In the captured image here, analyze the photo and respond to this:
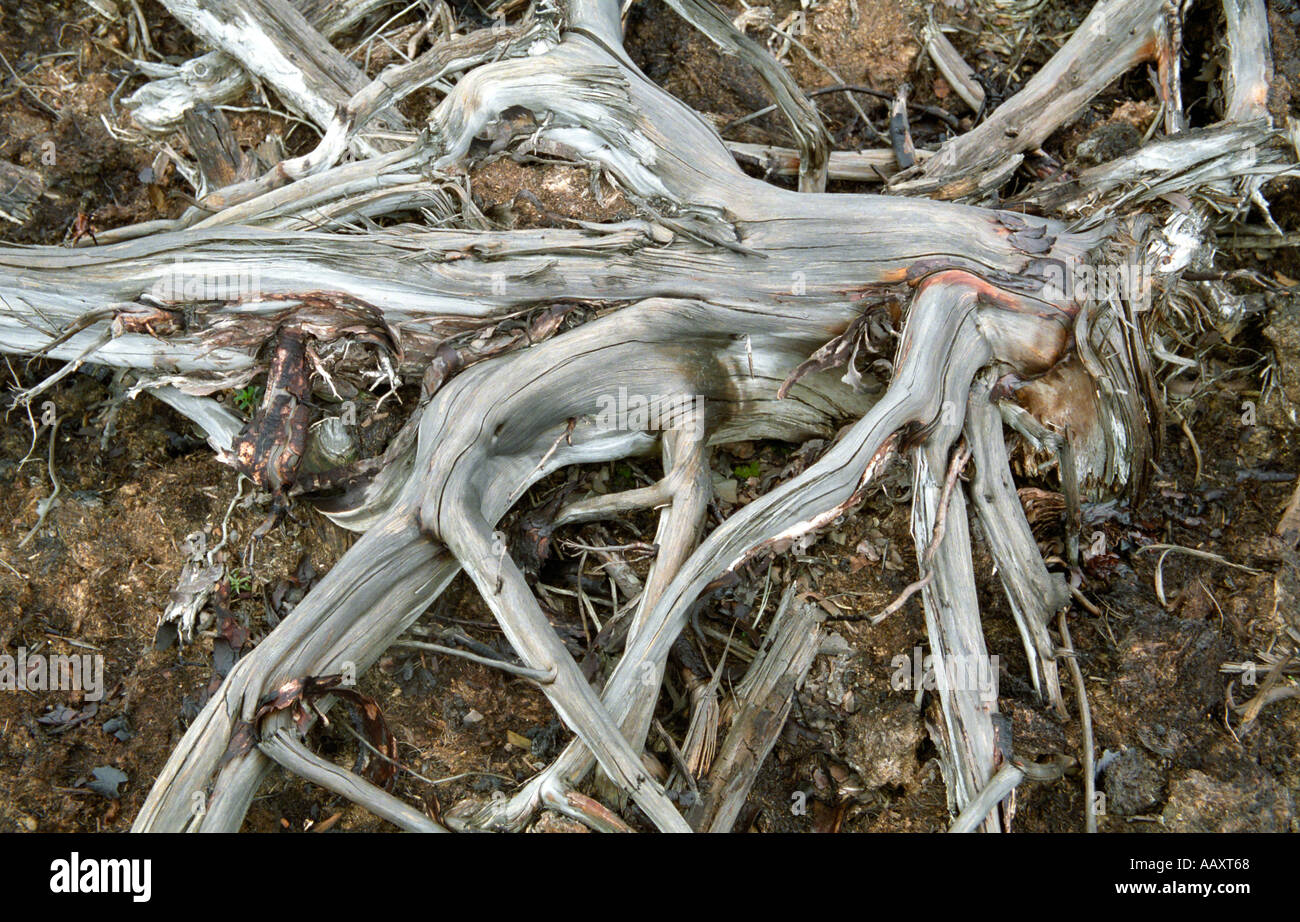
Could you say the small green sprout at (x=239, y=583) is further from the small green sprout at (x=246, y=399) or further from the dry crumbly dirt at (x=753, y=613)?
the small green sprout at (x=246, y=399)

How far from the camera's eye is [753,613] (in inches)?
145

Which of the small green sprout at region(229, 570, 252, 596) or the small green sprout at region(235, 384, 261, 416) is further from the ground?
the small green sprout at region(235, 384, 261, 416)

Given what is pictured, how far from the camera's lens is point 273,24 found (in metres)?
4.02

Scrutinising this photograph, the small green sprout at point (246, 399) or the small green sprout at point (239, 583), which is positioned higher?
the small green sprout at point (246, 399)

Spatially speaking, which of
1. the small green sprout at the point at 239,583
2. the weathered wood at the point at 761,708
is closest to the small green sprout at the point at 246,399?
the small green sprout at the point at 239,583

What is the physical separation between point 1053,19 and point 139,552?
4.94m

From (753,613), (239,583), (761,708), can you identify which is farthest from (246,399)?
(761,708)

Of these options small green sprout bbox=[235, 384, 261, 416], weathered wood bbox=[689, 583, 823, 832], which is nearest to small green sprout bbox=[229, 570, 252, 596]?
small green sprout bbox=[235, 384, 261, 416]

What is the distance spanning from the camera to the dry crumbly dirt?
3.32 metres

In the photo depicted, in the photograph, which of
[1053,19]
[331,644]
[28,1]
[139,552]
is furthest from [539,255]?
[28,1]

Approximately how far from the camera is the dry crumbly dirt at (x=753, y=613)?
3.32 meters

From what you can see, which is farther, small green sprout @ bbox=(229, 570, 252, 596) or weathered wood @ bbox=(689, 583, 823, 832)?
small green sprout @ bbox=(229, 570, 252, 596)

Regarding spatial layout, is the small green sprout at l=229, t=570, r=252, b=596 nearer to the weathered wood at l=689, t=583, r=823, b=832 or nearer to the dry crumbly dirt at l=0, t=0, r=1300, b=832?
the dry crumbly dirt at l=0, t=0, r=1300, b=832

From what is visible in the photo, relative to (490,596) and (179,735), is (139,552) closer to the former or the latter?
(179,735)
